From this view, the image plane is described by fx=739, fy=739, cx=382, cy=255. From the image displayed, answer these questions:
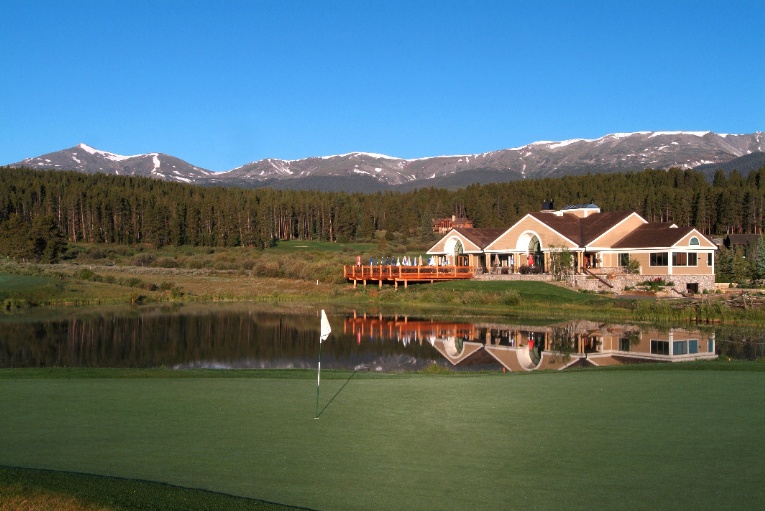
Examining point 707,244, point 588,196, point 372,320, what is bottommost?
point 372,320

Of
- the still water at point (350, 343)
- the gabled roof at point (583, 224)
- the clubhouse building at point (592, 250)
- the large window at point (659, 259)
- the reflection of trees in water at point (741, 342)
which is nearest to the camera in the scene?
the still water at point (350, 343)

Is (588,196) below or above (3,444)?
above

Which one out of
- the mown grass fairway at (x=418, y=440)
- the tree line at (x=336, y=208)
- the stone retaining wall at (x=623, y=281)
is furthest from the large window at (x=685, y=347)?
the tree line at (x=336, y=208)

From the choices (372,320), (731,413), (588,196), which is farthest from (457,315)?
(588,196)

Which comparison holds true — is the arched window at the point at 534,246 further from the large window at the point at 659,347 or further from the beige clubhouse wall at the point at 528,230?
the large window at the point at 659,347

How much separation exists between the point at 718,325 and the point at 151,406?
2502cm

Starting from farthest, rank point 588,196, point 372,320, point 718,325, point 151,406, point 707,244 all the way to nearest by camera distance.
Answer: point 588,196
point 707,244
point 372,320
point 718,325
point 151,406

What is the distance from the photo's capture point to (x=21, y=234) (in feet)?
213

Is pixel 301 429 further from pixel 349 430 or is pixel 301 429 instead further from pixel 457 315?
pixel 457 315

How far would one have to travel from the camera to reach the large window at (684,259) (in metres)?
44.3

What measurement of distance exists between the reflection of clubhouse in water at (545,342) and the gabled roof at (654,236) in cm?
1570

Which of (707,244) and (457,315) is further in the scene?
(707,244)

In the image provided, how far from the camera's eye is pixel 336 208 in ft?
346

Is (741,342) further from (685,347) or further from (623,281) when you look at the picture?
(623,281)
